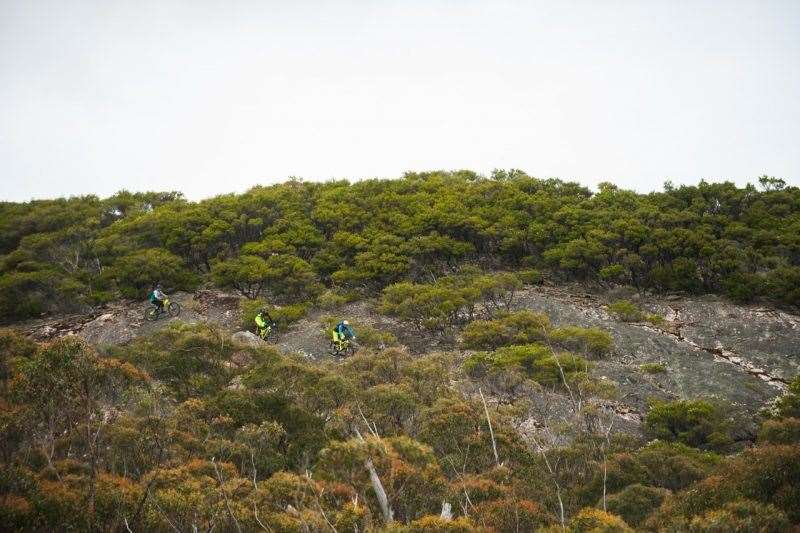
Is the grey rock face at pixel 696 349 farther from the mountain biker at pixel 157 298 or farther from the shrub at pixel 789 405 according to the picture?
the mountain biker at pixel 157 298

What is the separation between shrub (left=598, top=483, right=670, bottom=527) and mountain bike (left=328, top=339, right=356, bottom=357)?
15.3m

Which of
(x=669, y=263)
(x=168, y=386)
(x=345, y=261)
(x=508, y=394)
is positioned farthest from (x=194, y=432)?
(x=669, y=263)

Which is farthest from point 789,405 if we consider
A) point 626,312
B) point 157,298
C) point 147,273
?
point 147,273

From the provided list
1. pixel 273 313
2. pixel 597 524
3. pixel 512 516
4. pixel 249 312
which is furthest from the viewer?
pixel 273 313

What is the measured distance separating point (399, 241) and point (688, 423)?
28.1m

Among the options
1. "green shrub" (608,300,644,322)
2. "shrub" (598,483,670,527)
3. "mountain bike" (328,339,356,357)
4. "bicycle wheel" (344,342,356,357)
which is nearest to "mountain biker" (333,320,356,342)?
"mountain bike" (328,339,356,357)

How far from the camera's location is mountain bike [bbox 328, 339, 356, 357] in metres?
29.5

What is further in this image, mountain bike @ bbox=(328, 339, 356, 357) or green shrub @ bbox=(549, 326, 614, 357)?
green shrub @ bbox=(549, 326, 614, 357)

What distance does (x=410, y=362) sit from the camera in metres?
25.5

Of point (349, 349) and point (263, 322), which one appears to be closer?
point (263, 322)

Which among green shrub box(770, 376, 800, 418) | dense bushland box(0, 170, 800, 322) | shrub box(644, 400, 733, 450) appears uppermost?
dense bushland box(0, 170, 800, 322)

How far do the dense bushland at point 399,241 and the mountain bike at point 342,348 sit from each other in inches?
341

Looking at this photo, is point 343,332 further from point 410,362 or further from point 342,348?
point 410,362

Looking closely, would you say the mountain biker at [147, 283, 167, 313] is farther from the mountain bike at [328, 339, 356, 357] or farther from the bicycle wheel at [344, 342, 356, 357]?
the bicycle wheel at [344, 342, 356, 357]
